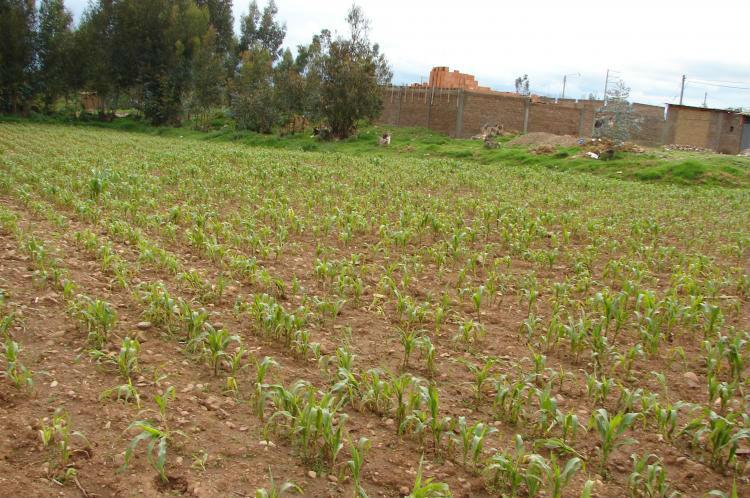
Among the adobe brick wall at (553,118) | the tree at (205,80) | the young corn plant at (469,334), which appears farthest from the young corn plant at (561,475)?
the tree at (205,80)

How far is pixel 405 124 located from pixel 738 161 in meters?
17.5

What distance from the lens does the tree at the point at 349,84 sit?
2956cm

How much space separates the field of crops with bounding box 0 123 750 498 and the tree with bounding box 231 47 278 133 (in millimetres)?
24188

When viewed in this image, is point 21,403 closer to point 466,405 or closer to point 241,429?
point 241,429

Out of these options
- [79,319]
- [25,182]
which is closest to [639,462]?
[79,319]

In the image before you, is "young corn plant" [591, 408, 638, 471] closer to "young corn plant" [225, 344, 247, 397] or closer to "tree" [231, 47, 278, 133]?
"young corn plant" [225, 344, 247, 397]

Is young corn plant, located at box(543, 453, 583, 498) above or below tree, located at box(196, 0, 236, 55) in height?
below

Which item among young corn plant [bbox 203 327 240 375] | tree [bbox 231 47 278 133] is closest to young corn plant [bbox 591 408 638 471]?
young corn plant [bbox 203 327 240 375]

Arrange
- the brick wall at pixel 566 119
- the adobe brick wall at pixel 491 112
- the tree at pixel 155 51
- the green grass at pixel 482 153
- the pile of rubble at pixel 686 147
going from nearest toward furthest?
the green grass at pixel 482 153
the pile of rubble at pixel 686 147
the brick wall at pixel 566 119
the adobe brick wall at pixel 491 112
the tree at pixel 155 51

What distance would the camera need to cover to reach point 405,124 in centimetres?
3447

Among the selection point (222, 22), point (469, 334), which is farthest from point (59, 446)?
point (222, 22)

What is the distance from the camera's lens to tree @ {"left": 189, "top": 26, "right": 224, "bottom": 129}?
118ft

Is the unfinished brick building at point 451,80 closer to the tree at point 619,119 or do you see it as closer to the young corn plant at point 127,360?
the tree at point 619,119

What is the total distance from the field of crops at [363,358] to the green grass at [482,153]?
10.4m
